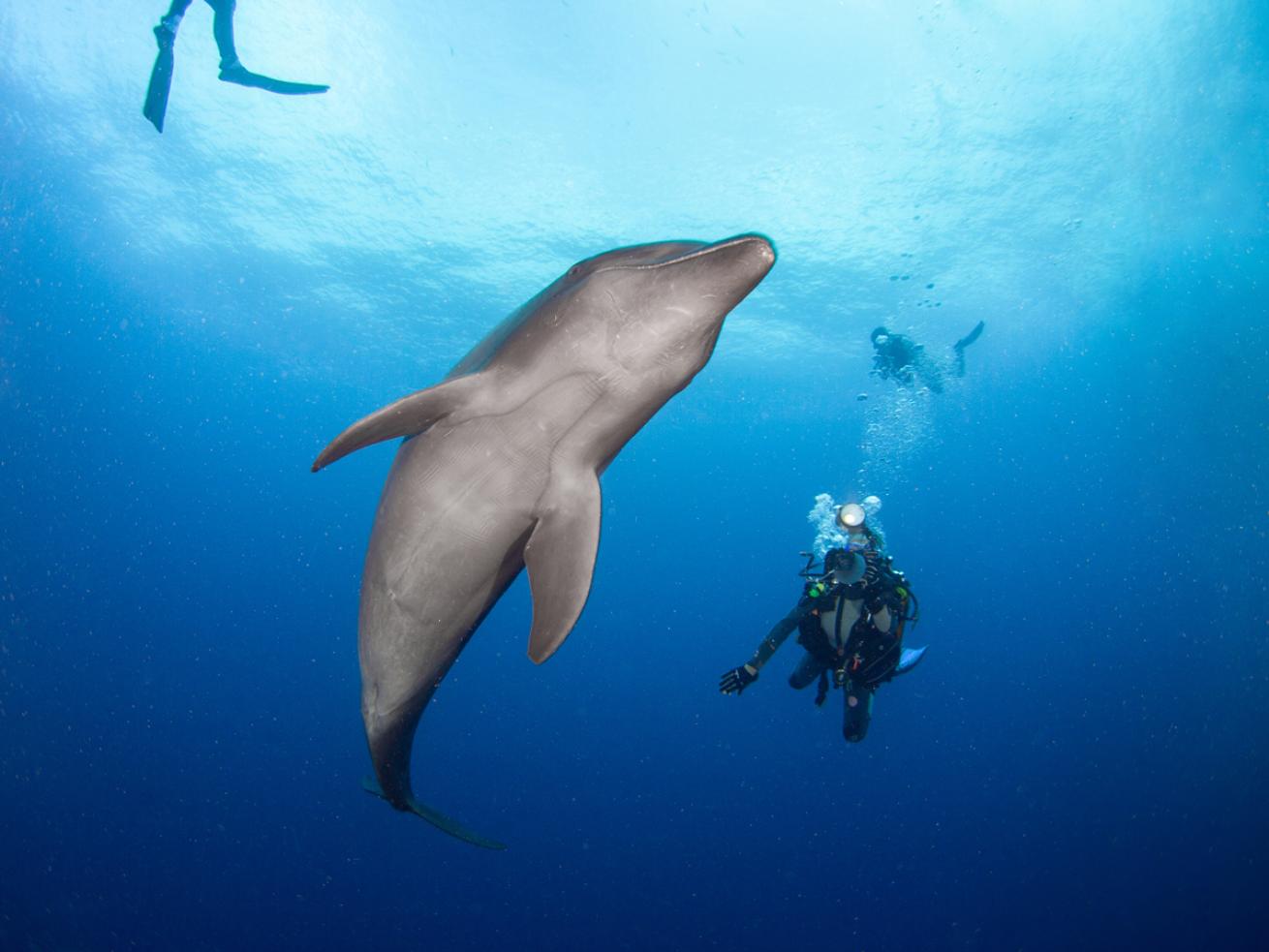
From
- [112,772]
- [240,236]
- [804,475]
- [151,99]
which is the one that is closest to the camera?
[151,99]

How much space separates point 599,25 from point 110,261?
3122cm

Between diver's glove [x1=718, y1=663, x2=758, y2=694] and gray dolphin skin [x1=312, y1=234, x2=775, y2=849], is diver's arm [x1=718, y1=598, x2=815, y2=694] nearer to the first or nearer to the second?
diver's glove [x1=718, y1=663, x2=758, y2=694]

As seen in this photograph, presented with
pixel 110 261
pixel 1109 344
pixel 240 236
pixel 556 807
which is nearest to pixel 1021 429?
pixel 1109 344

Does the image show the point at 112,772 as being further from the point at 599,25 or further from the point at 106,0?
the point at 599,25

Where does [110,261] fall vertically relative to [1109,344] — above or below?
below

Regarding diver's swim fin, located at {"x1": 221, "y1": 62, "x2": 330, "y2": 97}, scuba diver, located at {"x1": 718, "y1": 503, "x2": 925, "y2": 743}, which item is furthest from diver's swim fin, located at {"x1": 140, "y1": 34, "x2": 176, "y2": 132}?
scuba diver, located at {"x1": 718, "y1": 503, "x2": 925, "y2": 743}

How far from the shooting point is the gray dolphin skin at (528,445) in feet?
8.18

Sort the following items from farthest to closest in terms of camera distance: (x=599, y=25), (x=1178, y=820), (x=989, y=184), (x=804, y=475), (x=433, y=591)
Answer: (x=804, y=475), (x=1178, y=820), (x=989, y=184), (x=599, y=25), (x=433, y=591)

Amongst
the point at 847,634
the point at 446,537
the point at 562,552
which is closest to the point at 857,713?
the point at 847,634

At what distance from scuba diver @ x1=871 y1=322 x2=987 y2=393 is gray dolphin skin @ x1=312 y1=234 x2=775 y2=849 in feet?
73.0

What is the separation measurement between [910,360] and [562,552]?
26.7 metres

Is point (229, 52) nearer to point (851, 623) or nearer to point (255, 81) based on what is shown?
point (255, 81)

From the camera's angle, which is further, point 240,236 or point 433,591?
point 240,236

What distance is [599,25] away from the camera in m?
16.1
